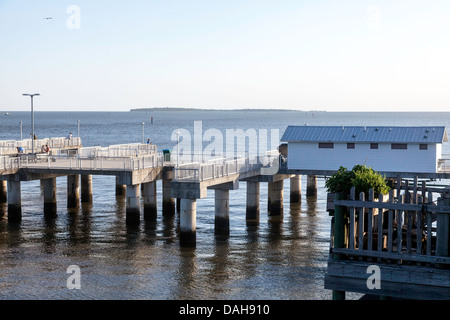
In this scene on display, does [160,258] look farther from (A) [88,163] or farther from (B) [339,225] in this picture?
(B) [339,225]

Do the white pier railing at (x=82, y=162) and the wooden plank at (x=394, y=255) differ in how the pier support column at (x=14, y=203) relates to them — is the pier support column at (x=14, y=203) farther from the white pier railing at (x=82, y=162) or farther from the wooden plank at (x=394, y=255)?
the wooden plank at (x=394, y=255)

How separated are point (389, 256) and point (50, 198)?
35533mm

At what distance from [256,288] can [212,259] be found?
5952 mm

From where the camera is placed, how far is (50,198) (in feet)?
164

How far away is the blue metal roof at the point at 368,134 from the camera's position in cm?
4409

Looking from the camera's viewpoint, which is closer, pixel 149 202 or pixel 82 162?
pixel 82 162

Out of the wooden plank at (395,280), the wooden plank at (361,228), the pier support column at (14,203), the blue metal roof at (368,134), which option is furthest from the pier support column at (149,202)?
the wooden plank at (361,228)

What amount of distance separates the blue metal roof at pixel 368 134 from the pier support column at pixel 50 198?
1688cm

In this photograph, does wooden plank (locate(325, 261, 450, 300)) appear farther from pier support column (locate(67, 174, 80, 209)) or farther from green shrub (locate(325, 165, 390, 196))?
pier support column (locate(67, 174, 80, 209))

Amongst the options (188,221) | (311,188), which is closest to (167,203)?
(188,221)

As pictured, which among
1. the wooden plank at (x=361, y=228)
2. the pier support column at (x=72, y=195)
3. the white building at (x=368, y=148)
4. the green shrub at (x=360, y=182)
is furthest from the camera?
the pier support column at (x=72, y=195)

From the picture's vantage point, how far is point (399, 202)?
19.7m

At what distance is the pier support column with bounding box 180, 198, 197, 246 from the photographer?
38.5m

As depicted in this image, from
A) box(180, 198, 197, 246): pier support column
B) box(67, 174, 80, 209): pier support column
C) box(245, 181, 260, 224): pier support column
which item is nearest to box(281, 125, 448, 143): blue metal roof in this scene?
box(245, 181, 260, 224): pier support column
